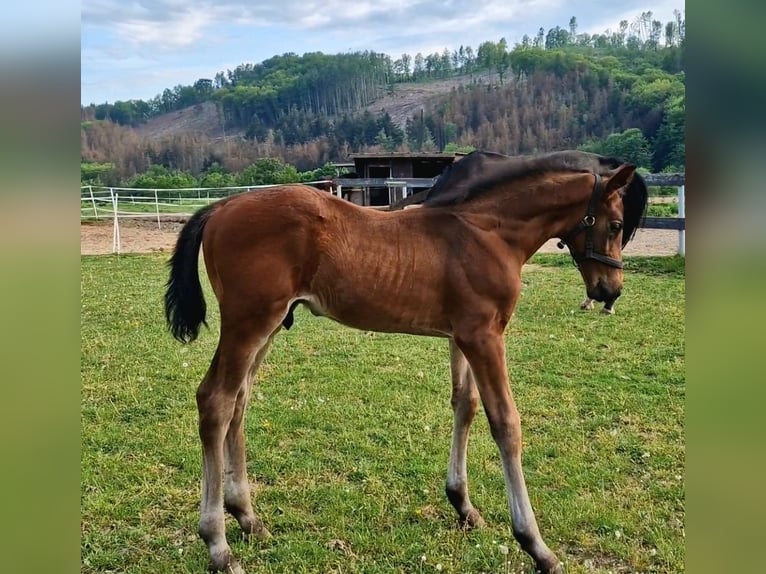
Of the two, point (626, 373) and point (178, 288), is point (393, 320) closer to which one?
point (178, 288)

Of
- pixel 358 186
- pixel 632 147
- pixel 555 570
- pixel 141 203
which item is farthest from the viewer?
pixel 141 203

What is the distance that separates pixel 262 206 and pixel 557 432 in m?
2.85

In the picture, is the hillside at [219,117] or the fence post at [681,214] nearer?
the fence post at [681,214]

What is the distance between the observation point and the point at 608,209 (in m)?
3.01

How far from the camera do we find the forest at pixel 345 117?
95.2 ft

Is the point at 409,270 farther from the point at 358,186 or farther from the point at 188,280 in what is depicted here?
the point at 358,186

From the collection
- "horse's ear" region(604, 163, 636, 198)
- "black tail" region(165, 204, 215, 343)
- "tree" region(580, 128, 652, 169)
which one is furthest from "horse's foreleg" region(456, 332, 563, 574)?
"tree" region(580, 128, 652, 169)

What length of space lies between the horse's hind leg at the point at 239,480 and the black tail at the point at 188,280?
0.42 meters

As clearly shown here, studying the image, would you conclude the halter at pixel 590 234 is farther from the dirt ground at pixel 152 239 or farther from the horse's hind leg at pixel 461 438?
the dirt ground at pixel 152 239

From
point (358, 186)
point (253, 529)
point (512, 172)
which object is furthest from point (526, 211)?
point (358, 186)

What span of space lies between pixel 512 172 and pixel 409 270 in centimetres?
80

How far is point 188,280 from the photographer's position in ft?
9.82

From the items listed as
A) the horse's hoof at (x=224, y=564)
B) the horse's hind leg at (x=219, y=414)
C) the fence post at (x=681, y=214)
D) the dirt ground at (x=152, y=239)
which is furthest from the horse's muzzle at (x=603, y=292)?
the dirt ground at (x=152, y=239)
